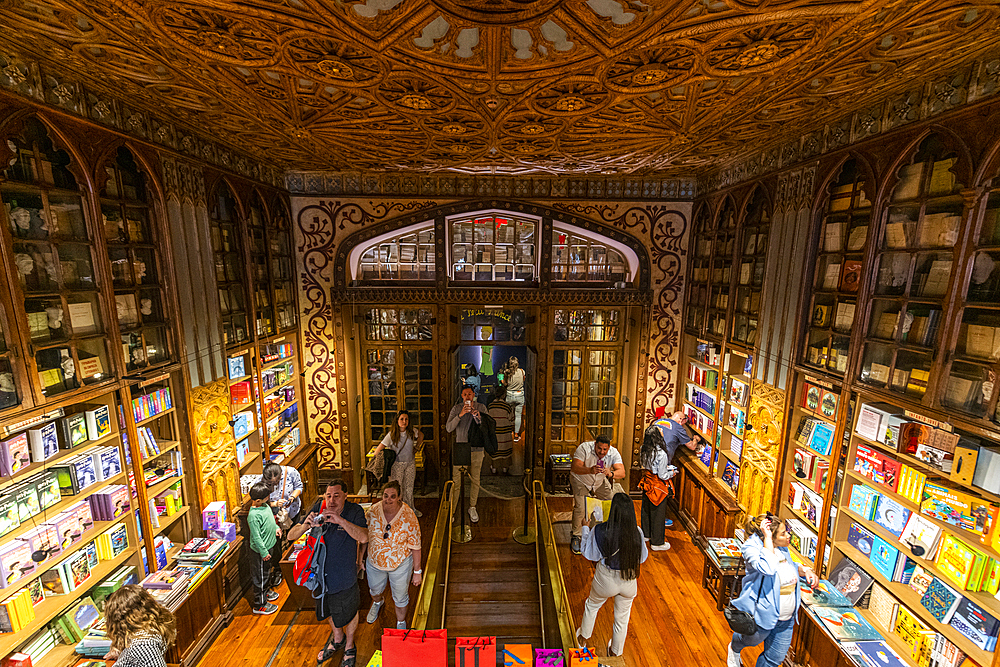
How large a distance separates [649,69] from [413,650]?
3986 millimetres

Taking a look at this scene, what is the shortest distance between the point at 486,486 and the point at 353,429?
7.49 ft

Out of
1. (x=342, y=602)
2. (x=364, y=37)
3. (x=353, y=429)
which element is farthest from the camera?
(x=353, y=429)

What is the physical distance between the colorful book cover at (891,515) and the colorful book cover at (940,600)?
38cm

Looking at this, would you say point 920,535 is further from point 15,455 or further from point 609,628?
point 15,455

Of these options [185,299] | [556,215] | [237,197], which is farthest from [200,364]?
[556,215]

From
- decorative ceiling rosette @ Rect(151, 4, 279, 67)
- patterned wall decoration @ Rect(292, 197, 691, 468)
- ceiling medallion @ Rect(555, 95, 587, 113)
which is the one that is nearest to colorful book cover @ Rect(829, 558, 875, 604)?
patterned wall decoration @ Rect(292, 197, 691, 468)

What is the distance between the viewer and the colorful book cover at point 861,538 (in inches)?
144

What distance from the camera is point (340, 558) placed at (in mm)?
3717

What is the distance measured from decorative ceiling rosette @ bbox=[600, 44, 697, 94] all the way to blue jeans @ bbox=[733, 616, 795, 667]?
406cm

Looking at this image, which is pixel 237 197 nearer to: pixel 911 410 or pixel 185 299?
pixel 185 299

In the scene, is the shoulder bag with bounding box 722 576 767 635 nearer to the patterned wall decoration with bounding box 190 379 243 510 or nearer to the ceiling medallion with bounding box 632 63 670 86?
the ceiling medallion with bounding box 632 63 670 86

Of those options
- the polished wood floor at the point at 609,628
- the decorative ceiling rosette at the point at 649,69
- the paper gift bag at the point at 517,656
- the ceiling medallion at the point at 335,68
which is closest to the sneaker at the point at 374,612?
the polished wood floor at the point at 609,628

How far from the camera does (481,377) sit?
9336 mm

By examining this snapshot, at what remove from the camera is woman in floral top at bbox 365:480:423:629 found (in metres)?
3.92
